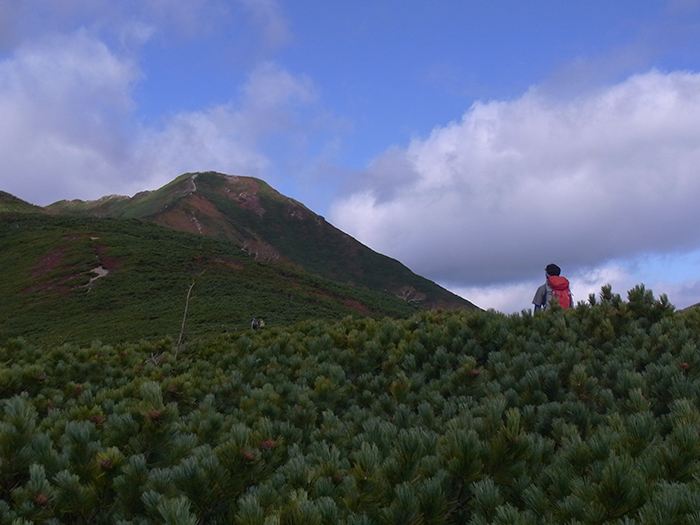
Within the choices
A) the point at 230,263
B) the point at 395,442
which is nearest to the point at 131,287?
the point at 230,263

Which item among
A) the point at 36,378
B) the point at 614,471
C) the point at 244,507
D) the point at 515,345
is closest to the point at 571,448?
the point at 614,471

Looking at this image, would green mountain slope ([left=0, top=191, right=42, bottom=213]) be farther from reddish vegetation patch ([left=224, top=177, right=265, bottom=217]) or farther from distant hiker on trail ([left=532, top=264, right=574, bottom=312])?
distant hiker on trail ([left=532, top=264, right=574, bottom=312])

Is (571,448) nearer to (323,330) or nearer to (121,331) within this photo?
(323,330)

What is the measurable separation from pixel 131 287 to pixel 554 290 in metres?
40.4

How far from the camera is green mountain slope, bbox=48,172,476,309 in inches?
3848

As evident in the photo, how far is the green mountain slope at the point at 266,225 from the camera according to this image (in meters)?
97.8

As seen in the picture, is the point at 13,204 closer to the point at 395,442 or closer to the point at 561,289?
the point at 561,289

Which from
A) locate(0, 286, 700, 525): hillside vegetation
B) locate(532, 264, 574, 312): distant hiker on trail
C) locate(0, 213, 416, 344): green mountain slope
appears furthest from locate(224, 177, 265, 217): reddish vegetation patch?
locate(0, 286, 700, 525): hillside vegetation

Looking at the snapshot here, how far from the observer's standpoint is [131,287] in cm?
4397

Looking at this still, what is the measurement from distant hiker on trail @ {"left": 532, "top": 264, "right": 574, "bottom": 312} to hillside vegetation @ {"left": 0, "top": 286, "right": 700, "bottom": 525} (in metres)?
3.38

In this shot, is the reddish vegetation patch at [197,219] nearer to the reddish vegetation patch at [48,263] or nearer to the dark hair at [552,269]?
the reddish vegetation patch at [48,263]

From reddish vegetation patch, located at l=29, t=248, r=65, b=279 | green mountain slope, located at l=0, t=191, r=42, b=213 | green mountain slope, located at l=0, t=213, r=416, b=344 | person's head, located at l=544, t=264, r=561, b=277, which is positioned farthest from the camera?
green mountain slope, located at l=0, t=191, r=42, b=213

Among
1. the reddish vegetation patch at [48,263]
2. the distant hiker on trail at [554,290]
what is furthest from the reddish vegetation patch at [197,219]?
the distant hiker on trail at [554,290]

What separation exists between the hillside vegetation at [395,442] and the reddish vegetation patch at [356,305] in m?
50.4
